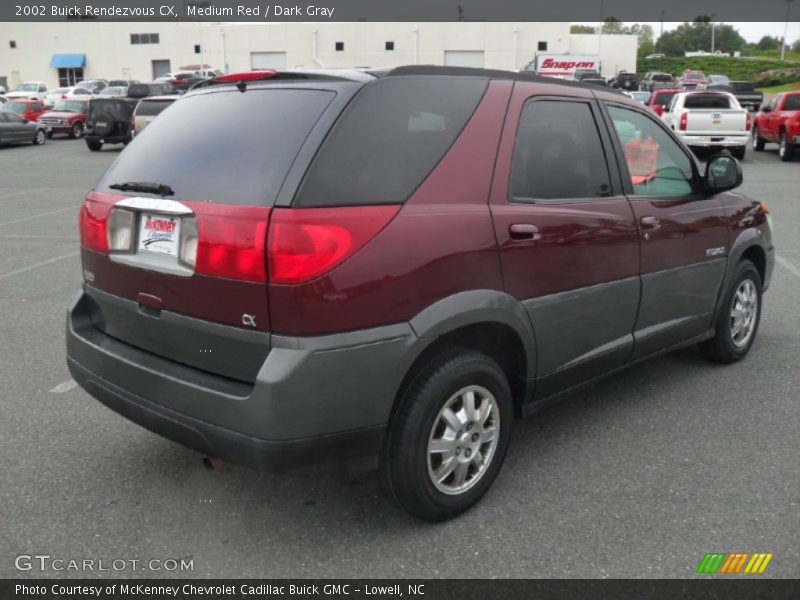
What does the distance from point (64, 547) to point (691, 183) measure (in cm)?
368

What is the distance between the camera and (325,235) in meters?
2.65

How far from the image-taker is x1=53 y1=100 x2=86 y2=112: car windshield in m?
30.7

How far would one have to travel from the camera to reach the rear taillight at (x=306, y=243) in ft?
8.61

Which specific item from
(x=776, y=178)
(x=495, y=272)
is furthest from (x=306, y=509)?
(x=776, y=178)

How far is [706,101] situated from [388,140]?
20.1m

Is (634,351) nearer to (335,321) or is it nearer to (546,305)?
(546,305)

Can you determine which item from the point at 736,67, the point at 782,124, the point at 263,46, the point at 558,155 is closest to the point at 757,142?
the point at 782,124

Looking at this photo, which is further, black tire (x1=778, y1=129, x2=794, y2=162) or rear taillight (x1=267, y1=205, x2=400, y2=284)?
black tire (x1=778, y1=129, x2=794, y2=162)

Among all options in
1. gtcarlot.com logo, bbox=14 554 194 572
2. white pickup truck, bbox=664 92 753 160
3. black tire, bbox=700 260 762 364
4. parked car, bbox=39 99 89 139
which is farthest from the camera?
parked car, bbox=39 99 89 139

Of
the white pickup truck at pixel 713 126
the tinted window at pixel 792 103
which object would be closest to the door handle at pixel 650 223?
the white pickup truck at pixel 713 126

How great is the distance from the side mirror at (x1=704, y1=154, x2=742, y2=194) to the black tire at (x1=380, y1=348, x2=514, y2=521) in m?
2.04

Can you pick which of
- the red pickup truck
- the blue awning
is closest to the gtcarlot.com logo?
the red pickup truck

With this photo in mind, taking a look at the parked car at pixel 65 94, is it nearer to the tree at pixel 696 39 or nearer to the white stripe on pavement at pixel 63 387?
the white stripe on pavement at pixel 63 387

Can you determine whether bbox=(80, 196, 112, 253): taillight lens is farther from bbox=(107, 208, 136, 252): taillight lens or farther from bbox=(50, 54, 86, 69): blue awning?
bbox=(50, 54, 86, 69): blue awning
